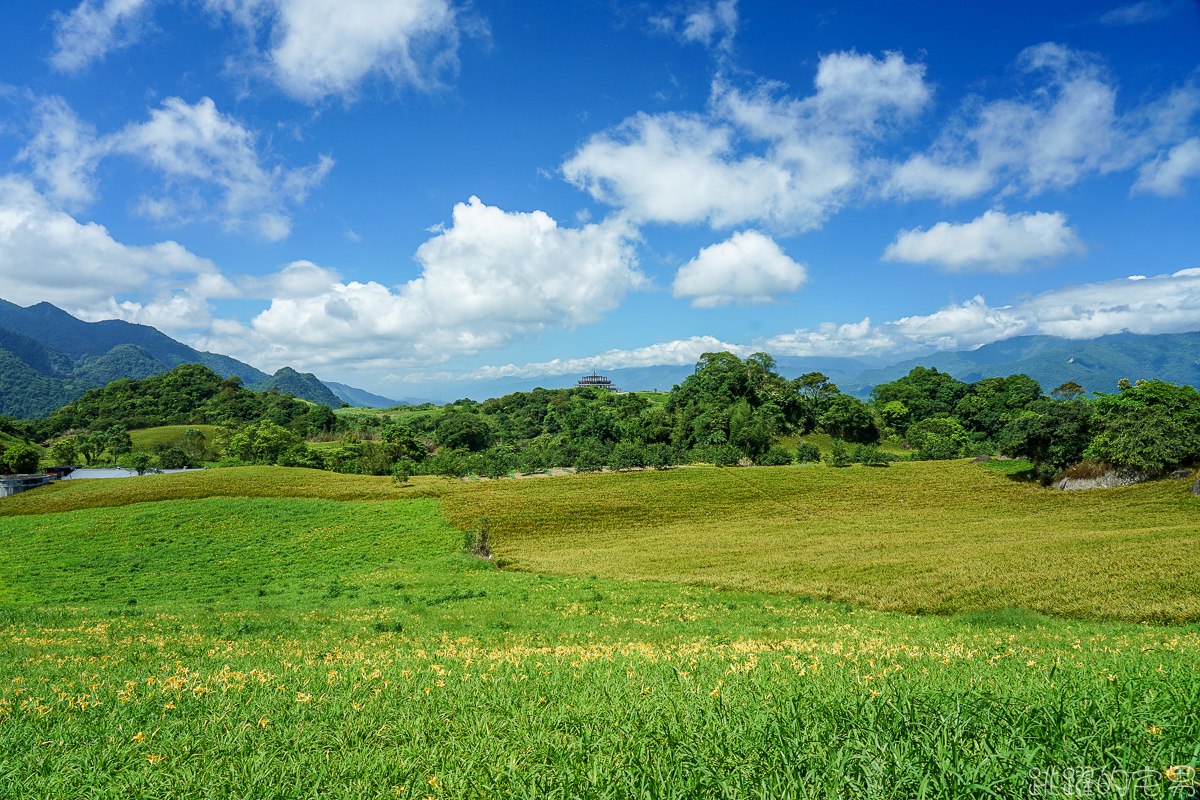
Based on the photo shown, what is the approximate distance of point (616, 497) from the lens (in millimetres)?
57594

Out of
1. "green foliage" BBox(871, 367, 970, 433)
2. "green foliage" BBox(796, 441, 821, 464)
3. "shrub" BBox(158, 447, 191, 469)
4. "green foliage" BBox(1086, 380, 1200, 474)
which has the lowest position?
"shrub" BBox(158, 447, 191, 469)

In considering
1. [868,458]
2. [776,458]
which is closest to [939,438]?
[868,458]

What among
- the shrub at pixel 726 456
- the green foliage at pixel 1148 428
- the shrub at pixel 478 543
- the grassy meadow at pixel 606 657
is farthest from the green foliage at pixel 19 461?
the green foliage at pixel 1148 428

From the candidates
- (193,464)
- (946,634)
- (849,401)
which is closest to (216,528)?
(946,634)

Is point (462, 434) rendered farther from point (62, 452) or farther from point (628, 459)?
point (62, 452)

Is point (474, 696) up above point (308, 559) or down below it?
above

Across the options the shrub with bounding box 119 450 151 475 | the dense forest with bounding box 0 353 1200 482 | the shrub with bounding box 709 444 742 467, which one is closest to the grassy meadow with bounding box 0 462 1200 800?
the dense forest with bounding box 0 353 1200 482

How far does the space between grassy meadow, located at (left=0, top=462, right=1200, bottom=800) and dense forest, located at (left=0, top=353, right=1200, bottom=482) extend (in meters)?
10.2

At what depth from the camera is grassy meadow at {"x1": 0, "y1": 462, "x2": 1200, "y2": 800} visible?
2994 millimetres

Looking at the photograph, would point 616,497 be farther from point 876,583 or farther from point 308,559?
point 876,583

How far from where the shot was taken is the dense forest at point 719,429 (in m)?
48.8

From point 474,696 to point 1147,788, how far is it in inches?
188

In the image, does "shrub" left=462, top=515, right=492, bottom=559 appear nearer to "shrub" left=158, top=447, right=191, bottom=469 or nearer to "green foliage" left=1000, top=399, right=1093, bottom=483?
"green foliage" left=1000, top=399, right=1093, bottom=483

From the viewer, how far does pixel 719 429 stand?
3996 inches
